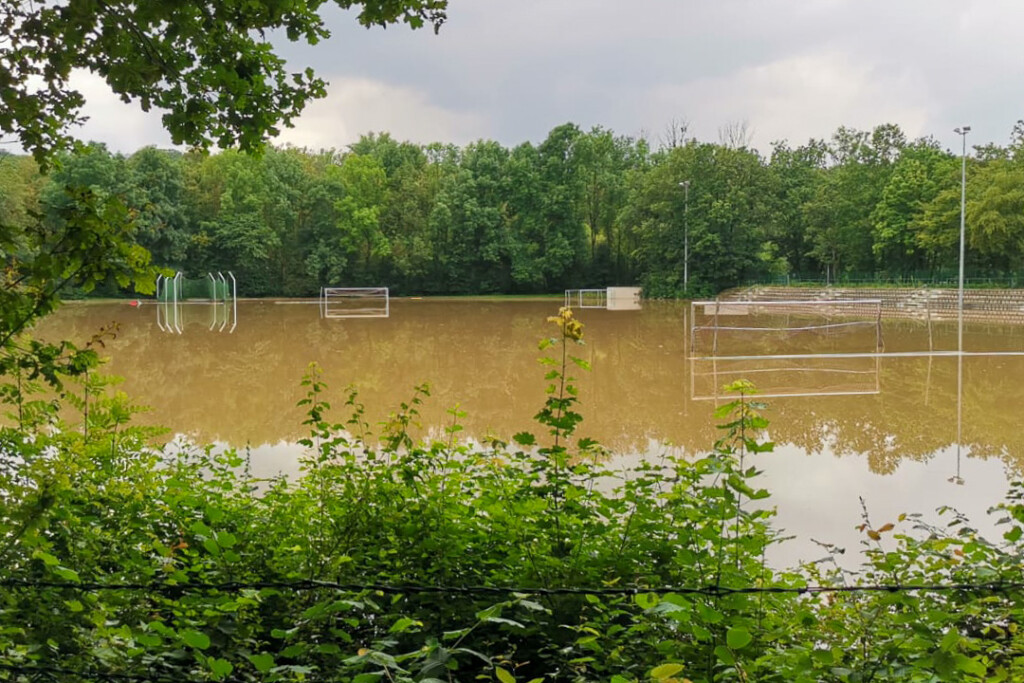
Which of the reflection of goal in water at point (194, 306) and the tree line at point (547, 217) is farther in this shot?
the tree line at point (547, 217)

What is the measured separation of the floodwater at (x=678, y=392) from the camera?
7.92 m

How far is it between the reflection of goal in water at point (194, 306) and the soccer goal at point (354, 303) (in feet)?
13.3

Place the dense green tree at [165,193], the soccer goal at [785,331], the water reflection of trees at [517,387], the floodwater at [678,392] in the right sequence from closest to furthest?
the floodwater at [678,392], the water reflection of trees at [517,387], the soccer goal at [785,331], the dense green tree at [165,193]

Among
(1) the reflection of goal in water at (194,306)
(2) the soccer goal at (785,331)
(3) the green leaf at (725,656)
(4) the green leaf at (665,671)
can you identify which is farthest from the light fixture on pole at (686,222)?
(4) the green leaf at (665,671)

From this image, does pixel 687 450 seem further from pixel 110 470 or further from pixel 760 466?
pixel 110 470

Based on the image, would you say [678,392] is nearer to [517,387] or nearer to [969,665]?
[517,387]

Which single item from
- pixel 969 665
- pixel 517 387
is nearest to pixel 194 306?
pixel 517 387

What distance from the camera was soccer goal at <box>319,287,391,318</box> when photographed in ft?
114

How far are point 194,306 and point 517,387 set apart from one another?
1263 inches

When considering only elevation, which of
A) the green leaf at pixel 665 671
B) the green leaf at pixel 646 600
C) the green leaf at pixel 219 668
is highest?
the green leaf at pixel 646 600

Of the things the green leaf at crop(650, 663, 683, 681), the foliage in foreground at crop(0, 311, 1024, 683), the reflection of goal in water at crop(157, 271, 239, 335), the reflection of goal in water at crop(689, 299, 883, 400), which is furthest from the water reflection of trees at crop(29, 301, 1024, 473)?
the green leaf at crop(650, 663, 683, 681)

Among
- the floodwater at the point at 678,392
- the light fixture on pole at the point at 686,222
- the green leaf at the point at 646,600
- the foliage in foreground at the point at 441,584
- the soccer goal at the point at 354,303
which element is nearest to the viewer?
the green leaf at the point at 646,600

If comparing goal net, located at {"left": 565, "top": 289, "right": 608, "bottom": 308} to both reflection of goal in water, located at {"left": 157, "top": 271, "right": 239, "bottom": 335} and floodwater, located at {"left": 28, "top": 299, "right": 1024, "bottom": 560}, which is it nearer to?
reflection of goal in water, located at {"left": 157, "top": 271, "right": 239, "bottom": 335}

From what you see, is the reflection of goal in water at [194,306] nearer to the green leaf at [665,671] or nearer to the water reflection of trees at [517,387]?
the water reflection of trees at [517,387]
